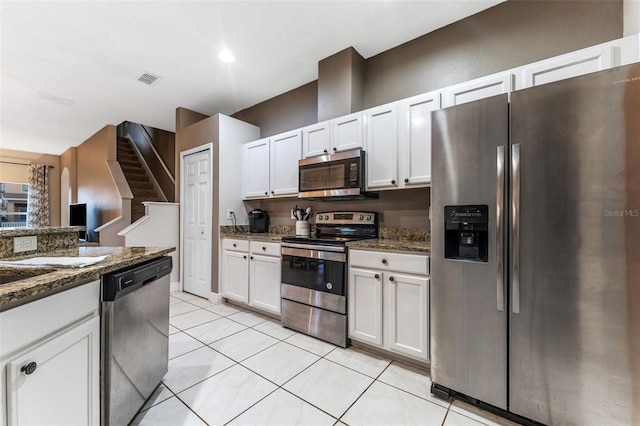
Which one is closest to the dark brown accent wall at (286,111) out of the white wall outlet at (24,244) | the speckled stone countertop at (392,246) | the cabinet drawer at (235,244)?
the cabinet drawer at (235,244)

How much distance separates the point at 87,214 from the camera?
20.9 ft

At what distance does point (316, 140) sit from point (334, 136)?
242 mm

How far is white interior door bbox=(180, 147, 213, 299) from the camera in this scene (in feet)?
12.2

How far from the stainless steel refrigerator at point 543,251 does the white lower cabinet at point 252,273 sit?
66.6 inches

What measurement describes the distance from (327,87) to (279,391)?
2.80m

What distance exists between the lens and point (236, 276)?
A: 3.32 m

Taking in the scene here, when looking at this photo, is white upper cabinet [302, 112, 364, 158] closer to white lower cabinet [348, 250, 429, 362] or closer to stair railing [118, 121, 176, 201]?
white lower cabinet [348, 250, 429, 362]

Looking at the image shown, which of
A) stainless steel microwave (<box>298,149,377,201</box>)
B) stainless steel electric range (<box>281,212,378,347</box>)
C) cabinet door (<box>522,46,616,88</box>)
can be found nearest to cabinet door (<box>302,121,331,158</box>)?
stainless steel microwave (<box>298,149,377,201</box>)

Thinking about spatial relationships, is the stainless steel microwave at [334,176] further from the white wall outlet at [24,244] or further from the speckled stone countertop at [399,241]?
the white wall outlet at [24,244]

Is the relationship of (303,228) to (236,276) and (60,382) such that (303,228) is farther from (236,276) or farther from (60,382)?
(60,382)

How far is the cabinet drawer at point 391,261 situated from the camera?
1969 mm

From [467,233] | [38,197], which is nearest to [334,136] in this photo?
[467,233]

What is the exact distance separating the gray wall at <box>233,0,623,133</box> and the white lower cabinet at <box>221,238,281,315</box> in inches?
77.5

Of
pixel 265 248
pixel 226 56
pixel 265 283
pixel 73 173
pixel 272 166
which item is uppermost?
pixel 226 56
